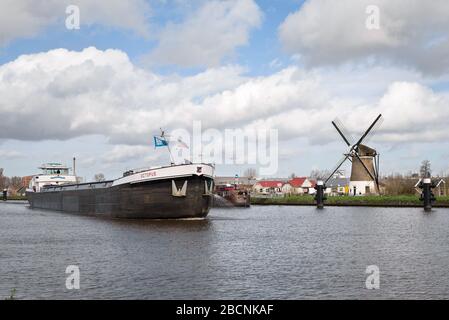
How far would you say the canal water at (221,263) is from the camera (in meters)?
17.3

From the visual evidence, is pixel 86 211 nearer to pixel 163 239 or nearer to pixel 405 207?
pixel 163 239

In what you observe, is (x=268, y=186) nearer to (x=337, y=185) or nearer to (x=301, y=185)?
(x=301, y=185)

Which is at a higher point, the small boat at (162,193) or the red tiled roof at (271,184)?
the red tiled roof at (271,184)

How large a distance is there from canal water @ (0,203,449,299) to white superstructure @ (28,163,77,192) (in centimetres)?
5044

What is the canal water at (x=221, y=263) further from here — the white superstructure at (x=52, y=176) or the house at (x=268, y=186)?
the house at (x=268, y=186)

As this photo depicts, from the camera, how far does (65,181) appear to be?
3435 inches

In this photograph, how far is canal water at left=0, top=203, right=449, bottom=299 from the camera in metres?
17.3

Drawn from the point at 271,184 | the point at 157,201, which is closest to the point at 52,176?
the point at 157,201

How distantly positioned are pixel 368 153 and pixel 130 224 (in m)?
66.3

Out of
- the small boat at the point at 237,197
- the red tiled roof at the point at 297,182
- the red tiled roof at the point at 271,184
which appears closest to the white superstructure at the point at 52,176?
the small boat at the point at 237,197

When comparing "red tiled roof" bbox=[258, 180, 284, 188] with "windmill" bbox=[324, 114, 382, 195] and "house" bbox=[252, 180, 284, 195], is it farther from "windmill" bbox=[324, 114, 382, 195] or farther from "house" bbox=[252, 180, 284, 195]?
"windmill" bbox=[324, 114, 382, 195]

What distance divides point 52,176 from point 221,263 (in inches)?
2748

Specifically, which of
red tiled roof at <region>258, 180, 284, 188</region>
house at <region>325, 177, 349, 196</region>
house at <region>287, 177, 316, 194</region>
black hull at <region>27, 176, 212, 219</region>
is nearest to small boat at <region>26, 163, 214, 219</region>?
black hull at <region>27, 176, 212, 219</region>

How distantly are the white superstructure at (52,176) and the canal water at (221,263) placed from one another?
5044 cm
